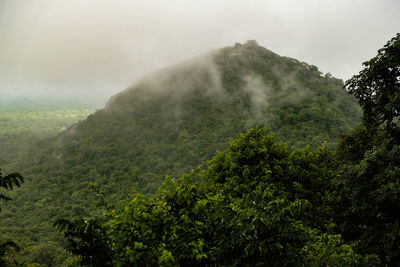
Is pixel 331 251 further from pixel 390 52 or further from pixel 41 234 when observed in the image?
pixel 41 234

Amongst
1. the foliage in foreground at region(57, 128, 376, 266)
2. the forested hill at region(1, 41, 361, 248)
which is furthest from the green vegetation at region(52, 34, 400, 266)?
the forested hill at region(1, 41, 361, 248)

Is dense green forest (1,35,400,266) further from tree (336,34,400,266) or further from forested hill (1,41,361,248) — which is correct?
forested hill (1,41,361,248)

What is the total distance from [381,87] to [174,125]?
129038mm

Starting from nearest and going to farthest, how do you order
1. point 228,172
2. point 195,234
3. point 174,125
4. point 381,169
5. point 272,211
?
point 272,211
point 195,234
point 381,169
point 228,172
point 174,125

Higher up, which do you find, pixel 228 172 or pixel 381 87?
pixel 381 87

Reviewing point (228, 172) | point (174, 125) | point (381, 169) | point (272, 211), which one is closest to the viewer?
point (272, 211)

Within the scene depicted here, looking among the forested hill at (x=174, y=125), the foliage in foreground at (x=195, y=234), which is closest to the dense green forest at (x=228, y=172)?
the foliage in foreground at (x=195, y=234)

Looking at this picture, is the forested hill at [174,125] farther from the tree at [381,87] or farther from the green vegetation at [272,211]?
the tree at [381,87]

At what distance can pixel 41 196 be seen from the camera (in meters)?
107

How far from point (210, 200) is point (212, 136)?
111 metres

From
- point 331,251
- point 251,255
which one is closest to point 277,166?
point 331,251

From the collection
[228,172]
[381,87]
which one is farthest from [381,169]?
[228,172]

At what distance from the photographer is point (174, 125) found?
456 ft

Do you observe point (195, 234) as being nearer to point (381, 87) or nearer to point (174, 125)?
point (381, 87)
